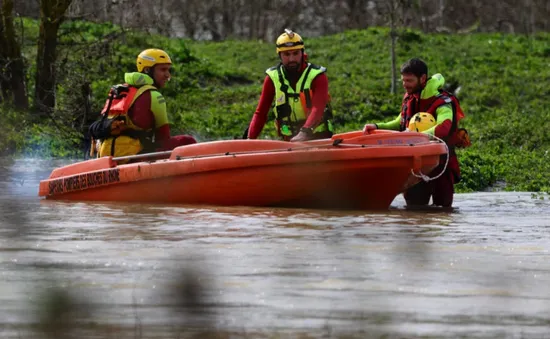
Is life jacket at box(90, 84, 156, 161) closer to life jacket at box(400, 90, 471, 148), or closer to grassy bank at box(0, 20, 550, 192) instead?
life jacket at box(400, 90, 471, 148)

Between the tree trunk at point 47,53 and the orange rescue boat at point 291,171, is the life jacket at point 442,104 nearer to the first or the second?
the orange rescue boat at point 291,171

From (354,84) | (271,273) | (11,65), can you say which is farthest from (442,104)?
(354,84)

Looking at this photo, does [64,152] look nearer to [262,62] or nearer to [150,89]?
[150,89]

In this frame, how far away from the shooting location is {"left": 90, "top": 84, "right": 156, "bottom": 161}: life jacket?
10.8 m

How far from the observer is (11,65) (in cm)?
1914

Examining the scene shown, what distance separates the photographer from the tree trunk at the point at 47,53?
60.4 ft

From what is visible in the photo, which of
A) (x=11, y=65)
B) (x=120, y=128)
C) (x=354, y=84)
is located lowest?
(x=354, y=84)

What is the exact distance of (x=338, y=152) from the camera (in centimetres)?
997

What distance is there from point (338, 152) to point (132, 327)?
524 cm

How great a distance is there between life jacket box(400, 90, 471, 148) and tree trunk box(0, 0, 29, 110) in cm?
932

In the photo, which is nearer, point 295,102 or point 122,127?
point 295,102

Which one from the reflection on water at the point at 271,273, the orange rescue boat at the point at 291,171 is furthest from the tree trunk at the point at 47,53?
the reflection on water at the point at 271,273

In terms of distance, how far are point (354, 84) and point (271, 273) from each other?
54.9ft

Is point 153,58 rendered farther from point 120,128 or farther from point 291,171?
point 291,171
